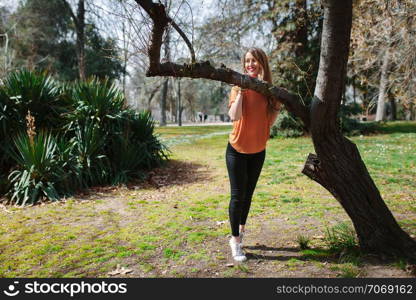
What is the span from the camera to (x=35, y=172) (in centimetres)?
577

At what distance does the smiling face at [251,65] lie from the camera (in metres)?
3.11

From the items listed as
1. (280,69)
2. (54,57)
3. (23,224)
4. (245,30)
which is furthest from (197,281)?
(54,57)

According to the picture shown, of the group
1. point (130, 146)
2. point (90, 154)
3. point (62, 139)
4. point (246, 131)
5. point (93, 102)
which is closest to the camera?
point (246, 131)

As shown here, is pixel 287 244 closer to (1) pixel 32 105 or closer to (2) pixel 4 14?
(1) pixel 32 105

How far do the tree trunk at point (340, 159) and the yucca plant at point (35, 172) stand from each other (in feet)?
14.8

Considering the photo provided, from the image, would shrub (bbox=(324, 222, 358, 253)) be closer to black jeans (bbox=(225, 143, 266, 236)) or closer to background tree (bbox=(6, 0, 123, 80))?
black jeans (bbox=(225, 143, 266, 236))

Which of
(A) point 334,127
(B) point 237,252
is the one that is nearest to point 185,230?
(B) point 237,252

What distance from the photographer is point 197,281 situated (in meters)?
2.81

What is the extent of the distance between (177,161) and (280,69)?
727cm

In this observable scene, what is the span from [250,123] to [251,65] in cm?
54

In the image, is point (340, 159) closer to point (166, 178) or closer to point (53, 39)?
point (166, 178)

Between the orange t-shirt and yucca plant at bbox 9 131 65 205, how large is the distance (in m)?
3.90

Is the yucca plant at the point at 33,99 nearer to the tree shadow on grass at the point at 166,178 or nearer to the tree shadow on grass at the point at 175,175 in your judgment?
the tree shadow on grass at the point at 166,178

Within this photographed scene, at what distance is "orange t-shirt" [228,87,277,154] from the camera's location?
306 cm
